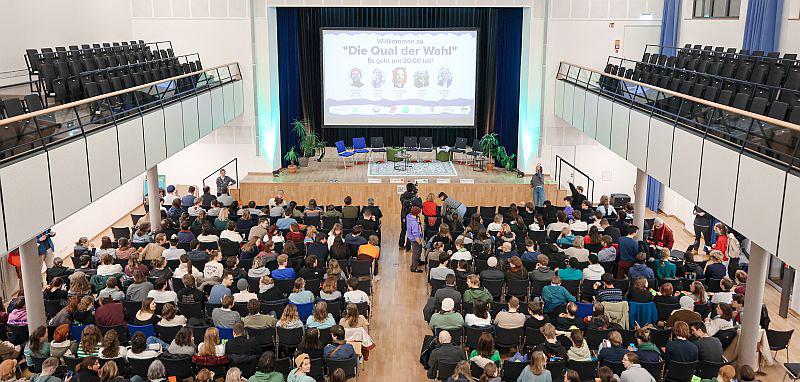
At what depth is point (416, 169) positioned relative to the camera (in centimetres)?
2164

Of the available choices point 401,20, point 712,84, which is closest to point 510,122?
point 401,20

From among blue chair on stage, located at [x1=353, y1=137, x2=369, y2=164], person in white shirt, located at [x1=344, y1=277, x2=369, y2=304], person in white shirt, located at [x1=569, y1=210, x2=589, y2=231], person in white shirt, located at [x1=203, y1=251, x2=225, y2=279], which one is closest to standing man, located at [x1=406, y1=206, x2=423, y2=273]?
person in white shirt, located at [x1=569, y1=210, x2=589, y2=231]

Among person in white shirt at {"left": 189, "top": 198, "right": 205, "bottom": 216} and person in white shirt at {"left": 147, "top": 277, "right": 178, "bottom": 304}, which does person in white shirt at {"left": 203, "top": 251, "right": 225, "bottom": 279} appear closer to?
person in white shirt at {"left": 147, "top": 277, "right": 178, "bottom": 304}

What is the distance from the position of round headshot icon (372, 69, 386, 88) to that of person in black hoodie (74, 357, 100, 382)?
15.6 m

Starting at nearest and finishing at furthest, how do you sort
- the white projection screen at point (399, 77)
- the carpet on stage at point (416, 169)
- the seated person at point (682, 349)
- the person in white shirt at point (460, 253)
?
the seated person at point (682, 349) → the person in white shirt at point (460, 253) → the carpet on stage at point (416, 169) → the white projection screen at point (399, 77)

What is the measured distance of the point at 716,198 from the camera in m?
10.1

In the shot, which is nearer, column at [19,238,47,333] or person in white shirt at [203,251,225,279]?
column at [19,238,47,333]

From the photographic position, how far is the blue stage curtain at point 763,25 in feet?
51.2

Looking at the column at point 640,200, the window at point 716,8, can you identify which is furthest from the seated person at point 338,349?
the window at point 716,8

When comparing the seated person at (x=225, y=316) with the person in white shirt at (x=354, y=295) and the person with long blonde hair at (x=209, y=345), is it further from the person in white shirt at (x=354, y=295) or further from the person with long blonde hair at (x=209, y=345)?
the person in white shirt at (x=354, y=295)

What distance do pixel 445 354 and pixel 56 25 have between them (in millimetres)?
13456

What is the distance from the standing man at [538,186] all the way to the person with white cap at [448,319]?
9.52m

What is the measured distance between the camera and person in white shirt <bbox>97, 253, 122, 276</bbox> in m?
11.9

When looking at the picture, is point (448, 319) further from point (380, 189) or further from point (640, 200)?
point (380, 189)
